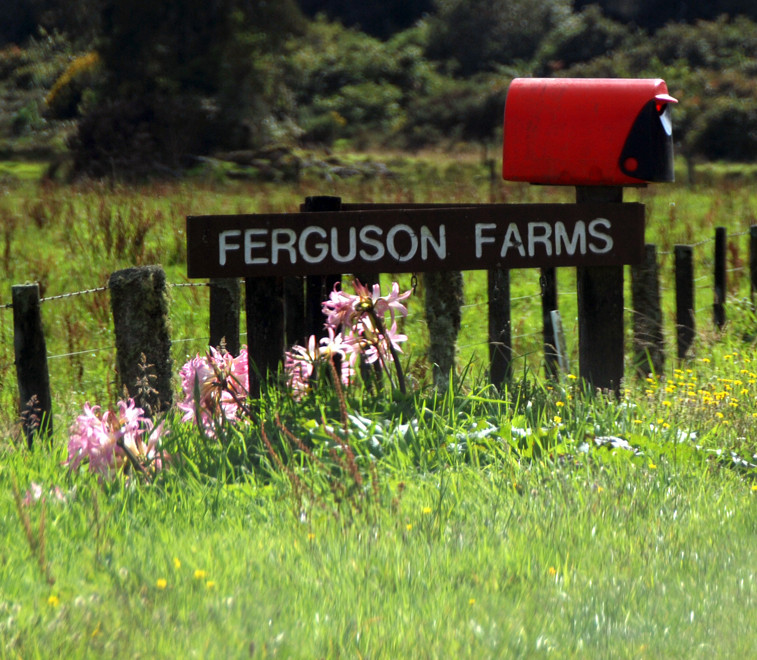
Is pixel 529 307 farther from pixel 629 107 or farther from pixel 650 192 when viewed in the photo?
pixel 650 192

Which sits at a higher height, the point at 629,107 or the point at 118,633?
the point at 629,107

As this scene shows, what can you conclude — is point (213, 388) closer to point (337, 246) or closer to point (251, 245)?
point (251, 245)

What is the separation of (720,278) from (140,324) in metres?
5.50

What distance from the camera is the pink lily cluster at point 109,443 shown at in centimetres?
352

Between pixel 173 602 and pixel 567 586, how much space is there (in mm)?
1061

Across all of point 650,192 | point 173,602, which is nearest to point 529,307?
point 173,602

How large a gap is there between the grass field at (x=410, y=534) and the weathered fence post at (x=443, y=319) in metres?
0.30

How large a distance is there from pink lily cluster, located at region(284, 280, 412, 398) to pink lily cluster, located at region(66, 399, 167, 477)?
77 centimetres

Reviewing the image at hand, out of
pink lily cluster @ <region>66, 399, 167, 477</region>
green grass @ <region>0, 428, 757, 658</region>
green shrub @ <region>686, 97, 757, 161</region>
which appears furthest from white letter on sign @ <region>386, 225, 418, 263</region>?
green shrub @ <region>686, 97, 757, 161</region>

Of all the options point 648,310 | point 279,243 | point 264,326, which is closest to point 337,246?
point 279,243

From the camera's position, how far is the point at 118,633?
8.11 ft

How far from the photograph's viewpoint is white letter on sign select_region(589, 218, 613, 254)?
4531 millimetres

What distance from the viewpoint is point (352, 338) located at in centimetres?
425

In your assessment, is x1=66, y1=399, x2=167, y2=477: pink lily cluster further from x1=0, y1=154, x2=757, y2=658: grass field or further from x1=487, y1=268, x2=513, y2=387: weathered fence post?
x1=487, y1=268, x2=513, y2=387: weathered fence post
